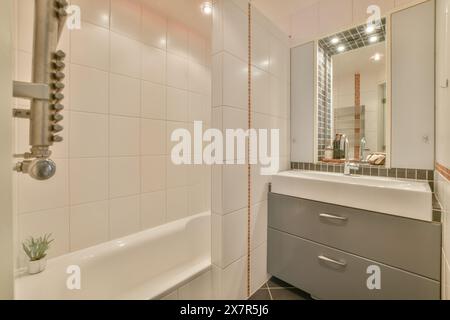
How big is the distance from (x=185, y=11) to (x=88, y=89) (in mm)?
941

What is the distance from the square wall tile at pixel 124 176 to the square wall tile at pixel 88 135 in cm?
11

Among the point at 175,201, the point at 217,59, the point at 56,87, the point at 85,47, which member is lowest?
the point at 175,201

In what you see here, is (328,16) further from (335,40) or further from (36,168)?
(36,168)

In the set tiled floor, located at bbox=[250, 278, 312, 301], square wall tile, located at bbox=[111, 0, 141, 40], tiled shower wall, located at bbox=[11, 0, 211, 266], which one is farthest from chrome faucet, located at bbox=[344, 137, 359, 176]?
square wall tile, located at bbox=[111, 0, 141, 40]

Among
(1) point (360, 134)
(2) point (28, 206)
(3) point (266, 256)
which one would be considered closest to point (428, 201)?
(1) point (360, 134)

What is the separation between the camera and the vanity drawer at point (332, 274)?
3.11 feet

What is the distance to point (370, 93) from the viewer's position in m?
1.49

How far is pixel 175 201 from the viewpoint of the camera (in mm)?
1775

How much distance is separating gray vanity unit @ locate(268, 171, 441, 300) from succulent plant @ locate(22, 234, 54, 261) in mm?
1312

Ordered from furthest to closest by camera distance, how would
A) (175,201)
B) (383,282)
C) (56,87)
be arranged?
(175,201) → (383,282) → (56,87)

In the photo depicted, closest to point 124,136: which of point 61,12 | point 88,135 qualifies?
point 88,135
